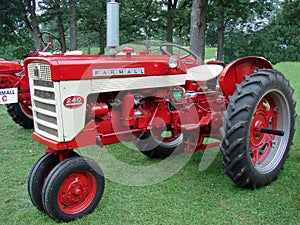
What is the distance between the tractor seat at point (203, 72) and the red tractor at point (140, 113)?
0.04 ft

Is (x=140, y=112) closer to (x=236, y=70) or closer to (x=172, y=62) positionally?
(x=172, y=62)

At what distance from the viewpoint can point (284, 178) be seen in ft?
11.2

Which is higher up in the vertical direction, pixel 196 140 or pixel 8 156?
pixel 196 140

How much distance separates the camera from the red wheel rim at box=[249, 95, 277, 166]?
3.24m

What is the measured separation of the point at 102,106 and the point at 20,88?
303cm

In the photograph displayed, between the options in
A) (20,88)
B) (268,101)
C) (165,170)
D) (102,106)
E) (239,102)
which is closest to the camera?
(102,106)

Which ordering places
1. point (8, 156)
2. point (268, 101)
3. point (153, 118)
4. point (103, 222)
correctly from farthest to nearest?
point (8, 156) < point (268, 101) < point (153, 118) < point (103, 222)

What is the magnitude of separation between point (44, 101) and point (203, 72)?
1.81 meters

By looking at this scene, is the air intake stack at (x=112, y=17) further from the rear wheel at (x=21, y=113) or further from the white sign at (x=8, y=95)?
the rear wheel at (x=21, y=113)

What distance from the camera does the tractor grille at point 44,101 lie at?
254 cm

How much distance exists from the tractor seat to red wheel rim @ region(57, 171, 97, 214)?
1.53m

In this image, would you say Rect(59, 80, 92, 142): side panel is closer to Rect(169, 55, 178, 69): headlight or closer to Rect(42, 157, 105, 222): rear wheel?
Rect(42, 157, 105, 222): rear wheel

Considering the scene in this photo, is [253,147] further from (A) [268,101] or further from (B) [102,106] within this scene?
(B) [102,106]

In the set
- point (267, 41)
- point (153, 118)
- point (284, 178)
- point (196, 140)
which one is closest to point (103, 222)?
point (153, 118)
